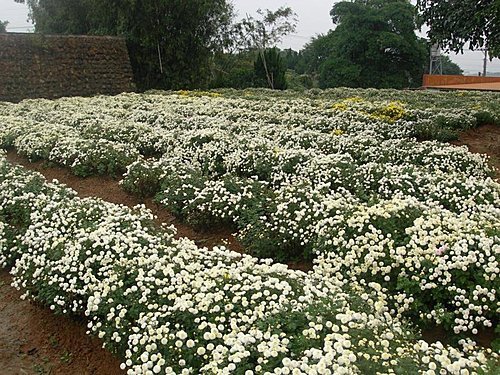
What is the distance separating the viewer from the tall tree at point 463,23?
8680 millimetres

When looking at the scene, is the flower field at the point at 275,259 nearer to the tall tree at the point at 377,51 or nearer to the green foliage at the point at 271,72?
the green foliage at the point at 271,72

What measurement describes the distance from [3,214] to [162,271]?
10.6 feet

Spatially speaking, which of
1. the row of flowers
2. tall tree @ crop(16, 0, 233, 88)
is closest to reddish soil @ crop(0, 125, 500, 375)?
the row of flowers

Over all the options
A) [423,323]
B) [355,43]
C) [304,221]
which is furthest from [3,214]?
[355,43]

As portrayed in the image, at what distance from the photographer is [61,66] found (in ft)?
74.1

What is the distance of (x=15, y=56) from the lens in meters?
21.3

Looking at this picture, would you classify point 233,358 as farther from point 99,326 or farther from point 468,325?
point 468,325

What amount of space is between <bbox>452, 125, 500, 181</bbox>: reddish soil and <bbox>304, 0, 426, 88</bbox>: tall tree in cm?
3318

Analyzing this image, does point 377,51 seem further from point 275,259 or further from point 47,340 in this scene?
point 47,340

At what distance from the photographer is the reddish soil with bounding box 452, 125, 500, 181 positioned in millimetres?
9075

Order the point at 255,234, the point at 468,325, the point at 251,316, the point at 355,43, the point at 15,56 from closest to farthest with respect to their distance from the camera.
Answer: the point at 251,316, the point at 468,325, the point at 255,234, the point at 15,56, the point at 355,43

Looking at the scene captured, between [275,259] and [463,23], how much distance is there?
6.53 m

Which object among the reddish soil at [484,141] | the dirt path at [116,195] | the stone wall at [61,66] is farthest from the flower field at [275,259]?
the stone wall at [61,66]

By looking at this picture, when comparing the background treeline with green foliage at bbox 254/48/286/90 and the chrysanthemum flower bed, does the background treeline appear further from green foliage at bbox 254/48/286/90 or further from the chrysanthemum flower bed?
the chrysanthemum flower bed
